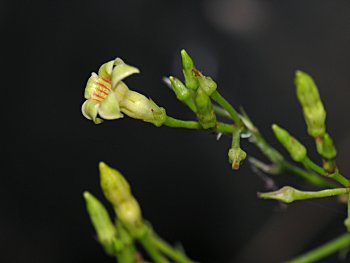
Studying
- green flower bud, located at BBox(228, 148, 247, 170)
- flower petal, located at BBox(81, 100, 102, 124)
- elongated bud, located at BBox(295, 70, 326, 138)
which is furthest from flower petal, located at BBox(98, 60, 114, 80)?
elongated bud, located at BBox(295, 70, 326, 138)

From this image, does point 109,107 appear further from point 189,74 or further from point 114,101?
point 189,74

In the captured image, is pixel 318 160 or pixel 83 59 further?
pixel 83 59

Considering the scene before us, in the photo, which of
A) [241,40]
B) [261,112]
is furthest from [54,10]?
[261,112]

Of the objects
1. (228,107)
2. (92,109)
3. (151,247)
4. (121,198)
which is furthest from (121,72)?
(151,247)

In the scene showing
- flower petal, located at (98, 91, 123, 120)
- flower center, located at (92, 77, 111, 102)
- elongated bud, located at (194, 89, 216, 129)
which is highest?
flower center, located at (92, 77, 111, 102)

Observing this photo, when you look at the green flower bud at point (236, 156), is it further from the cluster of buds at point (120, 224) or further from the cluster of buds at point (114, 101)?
the cluster of buds at point (120, 224)

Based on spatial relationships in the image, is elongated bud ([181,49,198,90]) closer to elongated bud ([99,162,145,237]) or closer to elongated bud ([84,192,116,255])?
elongated bud ([99,162,145,237])

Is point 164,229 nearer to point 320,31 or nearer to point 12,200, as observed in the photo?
point 12,200
